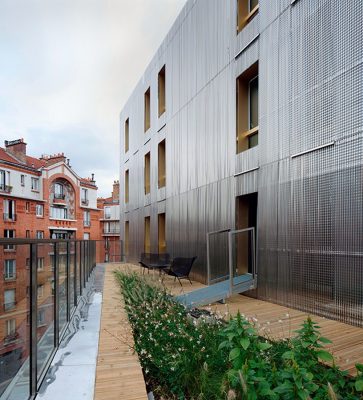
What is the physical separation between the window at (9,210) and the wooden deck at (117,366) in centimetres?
2819

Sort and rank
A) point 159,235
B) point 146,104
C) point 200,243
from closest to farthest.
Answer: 1. point 200,243
2. point 159,235
3. point 146,104

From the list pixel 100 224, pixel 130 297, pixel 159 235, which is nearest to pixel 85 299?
pixel 130 297

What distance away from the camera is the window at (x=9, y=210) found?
97.2 feet

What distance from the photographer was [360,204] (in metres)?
4.93

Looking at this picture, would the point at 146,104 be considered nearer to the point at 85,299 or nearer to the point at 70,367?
the point at 85,299

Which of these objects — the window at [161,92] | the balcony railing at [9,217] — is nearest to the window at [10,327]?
the window at [161,92]

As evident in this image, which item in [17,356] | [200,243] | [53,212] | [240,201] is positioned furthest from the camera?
[53,212]

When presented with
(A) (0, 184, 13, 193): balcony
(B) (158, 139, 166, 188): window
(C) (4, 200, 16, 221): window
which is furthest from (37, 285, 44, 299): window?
(C) (4, 200, 16, 221): window

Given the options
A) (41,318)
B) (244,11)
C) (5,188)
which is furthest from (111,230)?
(41,318)

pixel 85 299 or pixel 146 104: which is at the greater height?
pixel 146 104

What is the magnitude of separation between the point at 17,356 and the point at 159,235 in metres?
12.5

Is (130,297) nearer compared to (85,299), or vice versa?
(130,297)

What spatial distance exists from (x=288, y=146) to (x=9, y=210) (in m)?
29.0

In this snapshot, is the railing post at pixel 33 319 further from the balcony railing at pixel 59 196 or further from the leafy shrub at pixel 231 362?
the balcony railing at pixel 59 196
